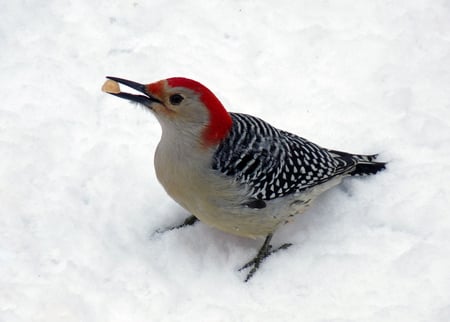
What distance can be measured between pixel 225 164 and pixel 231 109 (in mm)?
1518

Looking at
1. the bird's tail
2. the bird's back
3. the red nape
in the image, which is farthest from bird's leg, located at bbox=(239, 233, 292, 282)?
the red nape

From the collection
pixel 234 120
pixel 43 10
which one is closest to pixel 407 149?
pixel 234 120

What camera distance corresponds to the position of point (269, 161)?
501 cm

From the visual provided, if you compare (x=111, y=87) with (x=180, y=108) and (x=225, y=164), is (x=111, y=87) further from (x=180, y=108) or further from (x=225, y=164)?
(x=225, y=164)

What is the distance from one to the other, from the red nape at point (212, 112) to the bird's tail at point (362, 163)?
3.65 ft

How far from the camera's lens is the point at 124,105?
241 inches

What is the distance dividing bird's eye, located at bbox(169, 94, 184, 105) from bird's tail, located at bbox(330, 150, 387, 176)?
4.91ft

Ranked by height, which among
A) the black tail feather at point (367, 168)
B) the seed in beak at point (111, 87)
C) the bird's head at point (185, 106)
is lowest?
the black tail feather at point (367, 168)

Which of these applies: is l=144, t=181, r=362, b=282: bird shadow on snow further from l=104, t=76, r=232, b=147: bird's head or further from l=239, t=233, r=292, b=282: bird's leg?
l=104, t=76, r=232, b=147: bird's head

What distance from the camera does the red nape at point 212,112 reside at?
4500mm

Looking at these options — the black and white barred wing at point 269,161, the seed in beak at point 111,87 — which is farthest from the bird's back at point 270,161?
the seed in beak at point 111,87

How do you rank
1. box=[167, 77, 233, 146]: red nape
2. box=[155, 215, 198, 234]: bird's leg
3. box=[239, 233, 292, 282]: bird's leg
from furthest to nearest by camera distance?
box=[155, 215, 198, 234]: bird's leg → box=[239, 233, 292, 282]: bird's leg → box=[167, 77, 233, 146]: red nape

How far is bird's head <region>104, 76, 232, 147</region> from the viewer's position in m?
4.52

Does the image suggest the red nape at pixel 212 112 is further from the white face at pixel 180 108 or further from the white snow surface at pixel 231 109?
the white snow surface at pixel 231 109
